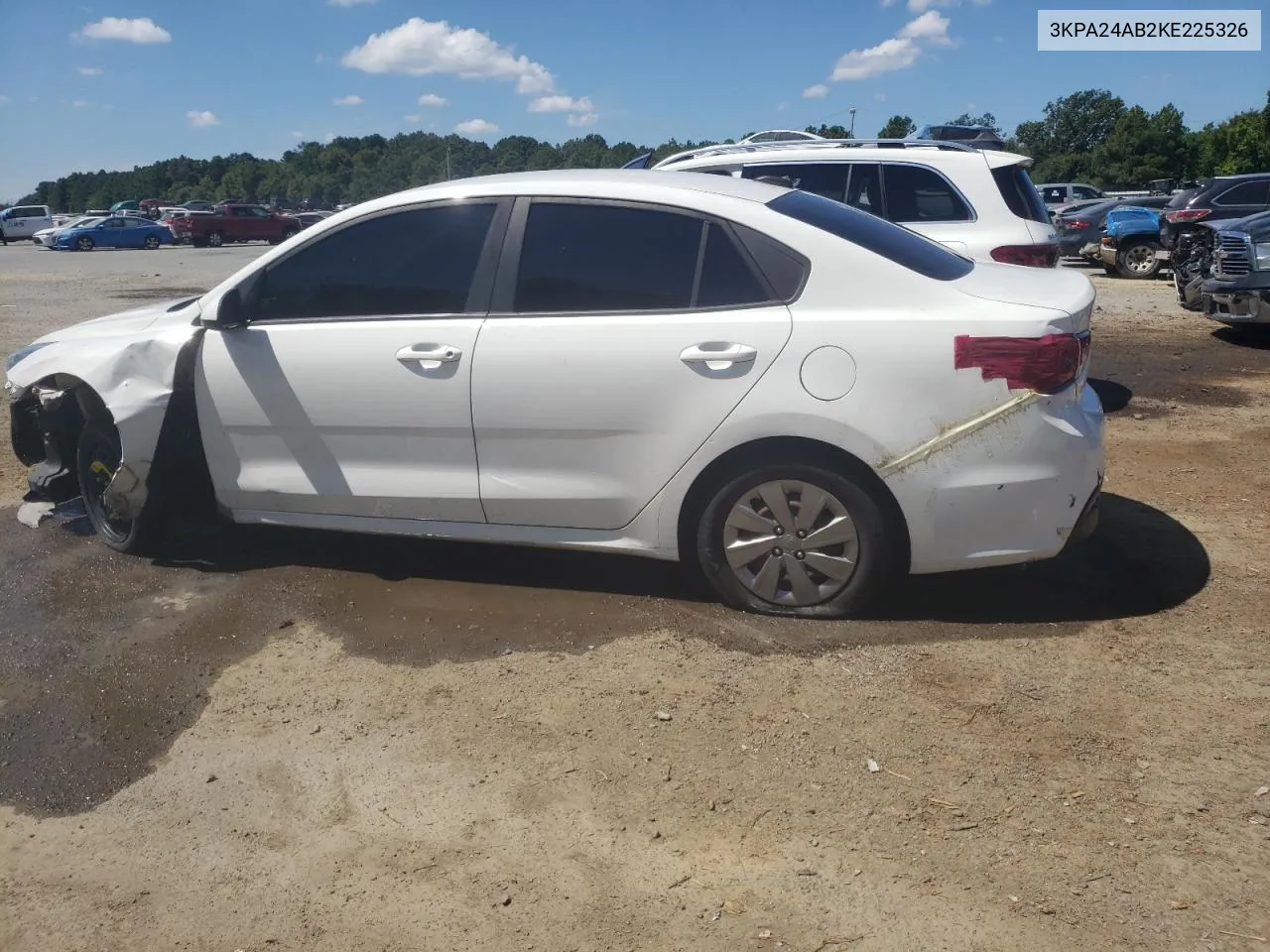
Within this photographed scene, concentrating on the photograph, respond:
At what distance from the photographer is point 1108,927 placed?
254 cm

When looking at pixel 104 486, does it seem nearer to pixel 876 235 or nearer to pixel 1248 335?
pixel 876 235

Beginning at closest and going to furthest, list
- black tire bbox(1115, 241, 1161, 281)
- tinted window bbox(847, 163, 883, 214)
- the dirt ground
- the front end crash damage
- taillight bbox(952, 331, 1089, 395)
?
1. the dirt ground
2. taillight bbox(952, 331, 1089, 395)
3. the front end crash damage
4. tinted window bbox(847, 163, 883, 214)
5. black tire bbox(1115, 241, 1161, 281)

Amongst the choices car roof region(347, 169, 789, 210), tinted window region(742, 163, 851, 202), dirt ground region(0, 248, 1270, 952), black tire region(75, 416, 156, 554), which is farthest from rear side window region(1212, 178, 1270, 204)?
black tire region(75, 416, 156, 554)

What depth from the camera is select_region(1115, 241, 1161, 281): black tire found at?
709 inches

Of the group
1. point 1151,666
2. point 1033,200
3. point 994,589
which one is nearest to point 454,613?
point 994,589

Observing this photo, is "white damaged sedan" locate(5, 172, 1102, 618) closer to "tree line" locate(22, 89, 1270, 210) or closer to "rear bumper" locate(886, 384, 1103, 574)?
"rear bumper" locate(886, 384, 1103, 574)

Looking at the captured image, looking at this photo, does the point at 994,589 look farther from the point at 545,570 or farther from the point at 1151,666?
the point at 545,570

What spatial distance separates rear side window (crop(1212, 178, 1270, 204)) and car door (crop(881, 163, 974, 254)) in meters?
11.8

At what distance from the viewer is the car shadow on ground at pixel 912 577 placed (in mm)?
4316

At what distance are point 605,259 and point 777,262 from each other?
2.24 ft

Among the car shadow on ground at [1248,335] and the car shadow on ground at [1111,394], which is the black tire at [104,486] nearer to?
the car shadow on ground at [1111,394]

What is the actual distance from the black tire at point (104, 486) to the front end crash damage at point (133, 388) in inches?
2.7

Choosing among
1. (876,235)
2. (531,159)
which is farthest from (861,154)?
A: (531,159)

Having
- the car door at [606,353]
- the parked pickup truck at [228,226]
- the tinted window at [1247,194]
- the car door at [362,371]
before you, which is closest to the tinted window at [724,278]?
the car door at [606,353]
